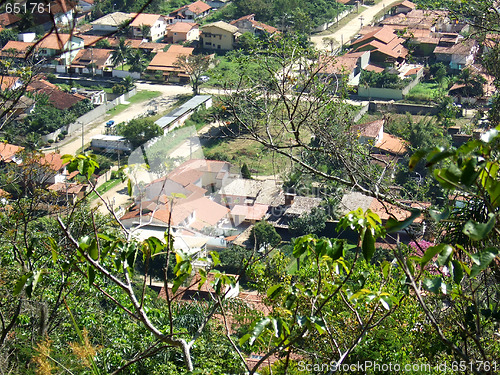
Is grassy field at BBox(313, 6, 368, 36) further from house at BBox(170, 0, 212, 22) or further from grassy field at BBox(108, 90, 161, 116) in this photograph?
grassy field at BBox(108, 90, 161, 116)

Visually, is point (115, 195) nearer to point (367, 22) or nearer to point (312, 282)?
point (312, 282)

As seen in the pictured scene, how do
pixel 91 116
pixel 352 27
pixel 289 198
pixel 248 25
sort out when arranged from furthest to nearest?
1. pixel 352 27
2. pixel 248 25
3. pixel 91 116
4. pixel 289 198

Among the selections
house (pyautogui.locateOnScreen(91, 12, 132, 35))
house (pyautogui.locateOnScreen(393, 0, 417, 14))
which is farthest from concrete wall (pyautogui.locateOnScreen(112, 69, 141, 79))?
house (pyautogui.locateOnScreen(393, 0, 417, 14))

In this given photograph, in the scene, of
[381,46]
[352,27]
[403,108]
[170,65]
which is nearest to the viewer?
[403,108]

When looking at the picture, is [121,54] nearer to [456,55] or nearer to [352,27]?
[352,27]

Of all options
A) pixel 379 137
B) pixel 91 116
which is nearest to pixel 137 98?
pixel 91 116
